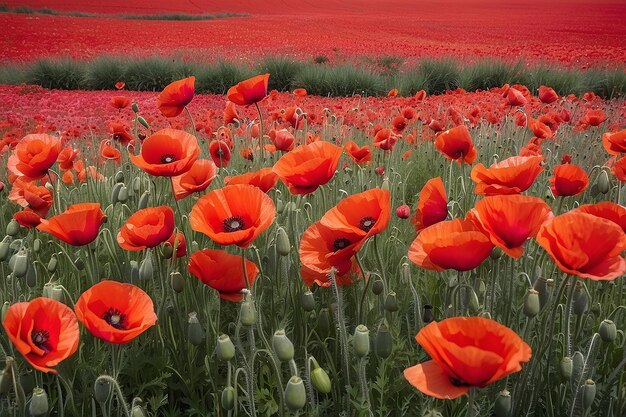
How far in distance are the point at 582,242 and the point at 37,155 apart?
145 cm

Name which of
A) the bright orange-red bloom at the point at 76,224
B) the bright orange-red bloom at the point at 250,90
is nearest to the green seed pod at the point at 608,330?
the bright orange-red bloom at the point at 76,224

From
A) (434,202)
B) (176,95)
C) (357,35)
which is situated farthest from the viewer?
(357,35)

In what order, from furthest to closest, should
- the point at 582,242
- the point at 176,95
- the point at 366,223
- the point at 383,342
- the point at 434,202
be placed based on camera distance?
the point at 176,95, the point at 434,202, the point at 366,223, the point at 383,342, the point at 582,242

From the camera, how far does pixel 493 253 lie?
1276 mm

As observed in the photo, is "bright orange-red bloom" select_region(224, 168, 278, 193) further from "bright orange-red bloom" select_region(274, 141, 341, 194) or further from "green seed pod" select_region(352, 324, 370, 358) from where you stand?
"green seed pod" select_region(352, 324, 370, 358)

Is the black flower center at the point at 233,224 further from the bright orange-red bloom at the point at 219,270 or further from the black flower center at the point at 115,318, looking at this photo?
the black flower center at the point at 115,318

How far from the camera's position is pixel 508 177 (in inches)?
51.9

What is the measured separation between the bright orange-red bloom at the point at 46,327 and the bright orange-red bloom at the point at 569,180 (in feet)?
3.90

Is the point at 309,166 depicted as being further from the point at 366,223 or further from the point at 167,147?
the point at 167,147

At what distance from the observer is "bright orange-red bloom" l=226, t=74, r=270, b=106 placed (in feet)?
7.00

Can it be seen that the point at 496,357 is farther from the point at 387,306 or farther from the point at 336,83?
the point at 336,83

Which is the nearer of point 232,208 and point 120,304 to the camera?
point 120,304

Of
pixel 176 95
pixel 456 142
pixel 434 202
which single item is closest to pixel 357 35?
pixel 176 95

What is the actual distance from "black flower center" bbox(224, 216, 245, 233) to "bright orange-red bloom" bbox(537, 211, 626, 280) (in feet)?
2.08
